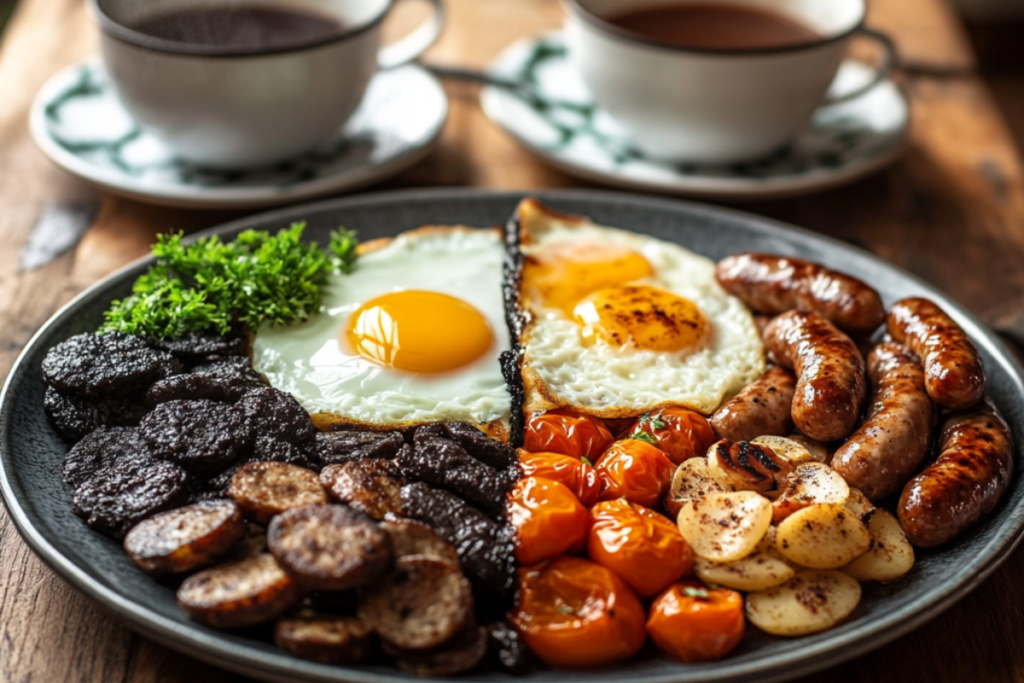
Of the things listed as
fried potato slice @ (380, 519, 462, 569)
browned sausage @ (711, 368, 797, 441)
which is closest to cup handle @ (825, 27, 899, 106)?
browned sausage @ (711, 368, 797, 441)

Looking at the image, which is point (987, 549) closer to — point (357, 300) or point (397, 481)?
point (397, 481)

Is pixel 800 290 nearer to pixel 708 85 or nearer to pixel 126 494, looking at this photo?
pixel 708 85

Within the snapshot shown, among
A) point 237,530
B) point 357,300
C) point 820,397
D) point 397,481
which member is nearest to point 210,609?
point 237,530

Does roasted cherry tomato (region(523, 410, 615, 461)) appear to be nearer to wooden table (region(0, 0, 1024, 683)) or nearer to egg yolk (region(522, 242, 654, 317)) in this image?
egg yolk (region(522, 242, 654, 317))

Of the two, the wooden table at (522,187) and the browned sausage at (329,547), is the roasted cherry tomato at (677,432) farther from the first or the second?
the browned sausage at (329,547)

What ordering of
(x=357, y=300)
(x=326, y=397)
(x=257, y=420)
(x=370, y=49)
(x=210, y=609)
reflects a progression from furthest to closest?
(x=370, y=49) → (x=357, y=300) → (x=326, y=397) → (x=257, y=420) → (x=210, y=609)

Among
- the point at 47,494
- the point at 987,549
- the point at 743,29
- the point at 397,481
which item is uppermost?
the point at 743,29
